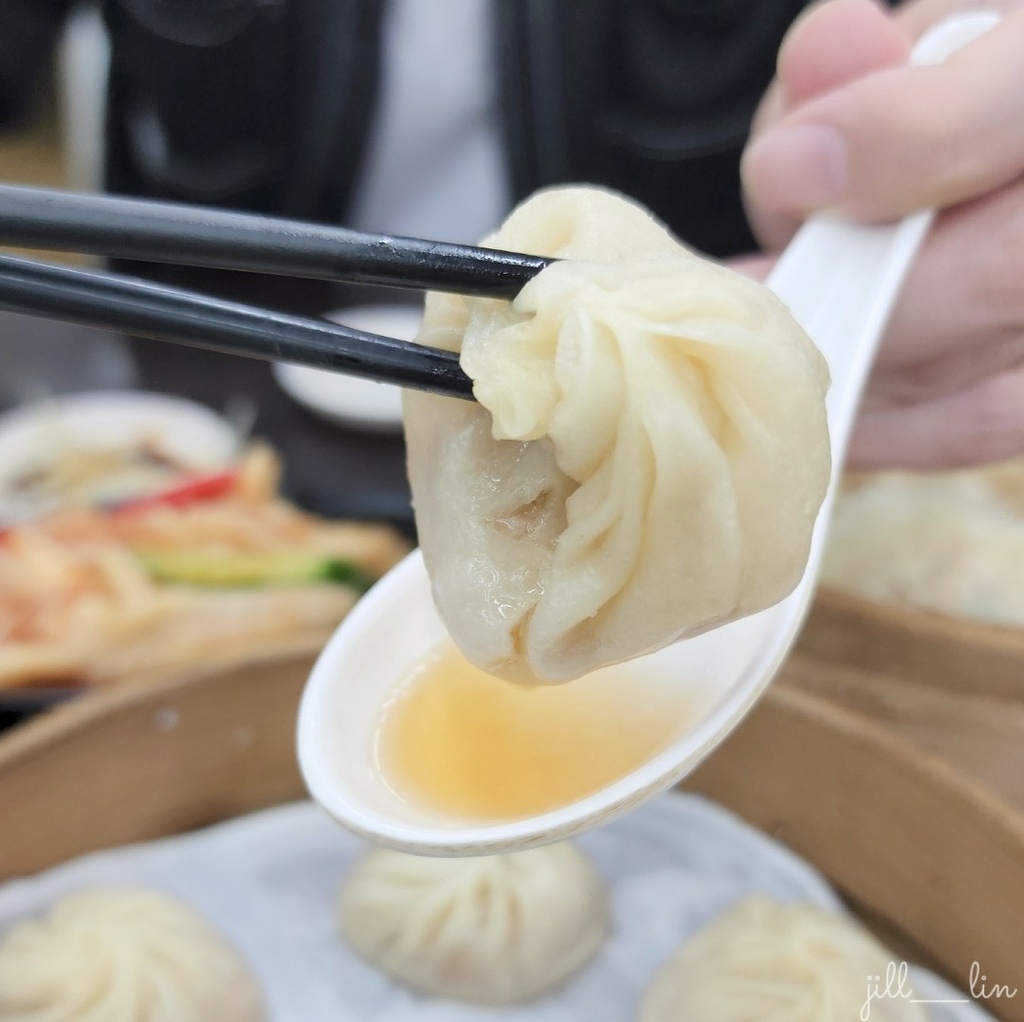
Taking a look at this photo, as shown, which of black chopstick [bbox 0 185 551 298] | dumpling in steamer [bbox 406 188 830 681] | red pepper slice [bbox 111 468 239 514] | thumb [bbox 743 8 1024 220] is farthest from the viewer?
red pepper slice [bbox 111 468 239 514]

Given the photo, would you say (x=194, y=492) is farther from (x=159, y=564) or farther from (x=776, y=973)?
(x=776, y=973)

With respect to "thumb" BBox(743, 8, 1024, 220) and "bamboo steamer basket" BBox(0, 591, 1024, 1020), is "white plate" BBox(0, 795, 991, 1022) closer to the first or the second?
"bamboo steamer basket" BBox(0, 591, 1024, 1020)

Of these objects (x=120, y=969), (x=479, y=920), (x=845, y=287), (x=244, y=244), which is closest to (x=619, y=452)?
(x=244, y=244)

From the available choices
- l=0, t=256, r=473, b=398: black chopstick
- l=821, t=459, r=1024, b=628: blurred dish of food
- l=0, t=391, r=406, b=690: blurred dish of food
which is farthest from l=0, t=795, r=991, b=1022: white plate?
l=0, t=256, r=473, b=398: black chopstick

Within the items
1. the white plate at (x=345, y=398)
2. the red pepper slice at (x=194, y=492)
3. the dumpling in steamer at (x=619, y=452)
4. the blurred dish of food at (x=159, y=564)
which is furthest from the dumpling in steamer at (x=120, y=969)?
the white plate at (x=345, y=398)

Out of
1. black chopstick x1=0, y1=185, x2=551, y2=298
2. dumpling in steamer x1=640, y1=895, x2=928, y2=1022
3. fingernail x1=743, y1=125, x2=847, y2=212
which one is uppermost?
black chopstick x1=0, y1=185, x2=551, y2=298

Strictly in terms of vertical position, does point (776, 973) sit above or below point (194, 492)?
below
